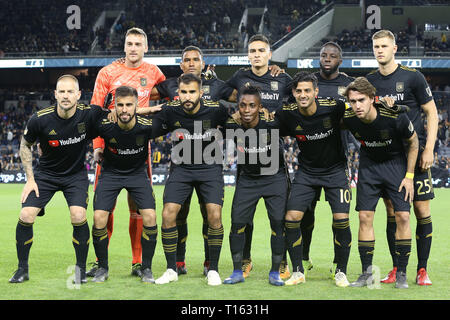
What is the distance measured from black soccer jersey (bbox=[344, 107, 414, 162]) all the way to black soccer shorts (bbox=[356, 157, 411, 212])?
89 mm

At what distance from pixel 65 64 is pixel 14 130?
538 cm

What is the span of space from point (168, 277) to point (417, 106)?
338 cm

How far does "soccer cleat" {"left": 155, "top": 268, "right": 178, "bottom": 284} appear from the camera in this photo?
6539mm

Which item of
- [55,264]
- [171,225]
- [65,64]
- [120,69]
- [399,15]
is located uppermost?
[399,15]

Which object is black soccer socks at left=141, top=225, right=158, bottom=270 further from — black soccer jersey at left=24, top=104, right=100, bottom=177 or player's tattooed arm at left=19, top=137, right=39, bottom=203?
player's tattooed arm at left=19, top=137, right=39, bottom=203

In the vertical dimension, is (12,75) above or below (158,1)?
below

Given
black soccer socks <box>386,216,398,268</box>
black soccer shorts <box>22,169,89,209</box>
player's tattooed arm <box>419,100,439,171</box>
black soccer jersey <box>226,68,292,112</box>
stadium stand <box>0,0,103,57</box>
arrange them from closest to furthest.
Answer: player's tattooed arm <box>419,100,439,171</box> < black soccer shorts <box>22,169,89,209</box> < black soccer socks <box>386,216,398,268</box> < black soccer jersey <box>226,68,292,112</box> < stadium stand <box>0,0,103,57</box>

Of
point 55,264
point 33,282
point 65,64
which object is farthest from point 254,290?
point 65,64

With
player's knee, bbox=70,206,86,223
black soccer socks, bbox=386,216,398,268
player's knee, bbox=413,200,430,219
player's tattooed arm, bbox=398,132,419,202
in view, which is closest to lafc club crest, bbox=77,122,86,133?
player's knee, bbox=70,206,86,223

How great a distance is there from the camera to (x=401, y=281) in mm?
6375

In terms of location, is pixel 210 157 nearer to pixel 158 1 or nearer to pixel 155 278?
pixel 155 278

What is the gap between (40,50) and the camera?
1266 inches

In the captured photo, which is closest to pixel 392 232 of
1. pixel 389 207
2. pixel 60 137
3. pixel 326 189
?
pixel 389 207

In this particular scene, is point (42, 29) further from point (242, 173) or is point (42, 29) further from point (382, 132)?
point (382, 132)
